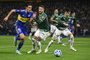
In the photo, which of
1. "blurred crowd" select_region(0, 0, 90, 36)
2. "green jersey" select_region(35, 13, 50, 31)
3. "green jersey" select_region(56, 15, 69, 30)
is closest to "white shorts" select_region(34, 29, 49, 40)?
"green jersey" select_region(35, 13, 50, 31)

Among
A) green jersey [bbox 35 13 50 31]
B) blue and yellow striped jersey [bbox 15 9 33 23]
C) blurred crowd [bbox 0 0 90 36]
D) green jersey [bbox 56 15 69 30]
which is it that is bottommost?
blurred crowd [bbox 0 0 90 36]

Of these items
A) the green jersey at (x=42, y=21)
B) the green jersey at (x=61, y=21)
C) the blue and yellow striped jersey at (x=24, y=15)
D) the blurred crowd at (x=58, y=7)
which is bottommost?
the blurred crowd at (x=58, y=7)

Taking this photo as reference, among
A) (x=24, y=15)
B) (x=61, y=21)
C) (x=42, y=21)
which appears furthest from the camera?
(x=61, y=21)

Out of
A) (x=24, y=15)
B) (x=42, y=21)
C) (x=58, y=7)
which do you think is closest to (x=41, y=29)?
(x=42, y=21)

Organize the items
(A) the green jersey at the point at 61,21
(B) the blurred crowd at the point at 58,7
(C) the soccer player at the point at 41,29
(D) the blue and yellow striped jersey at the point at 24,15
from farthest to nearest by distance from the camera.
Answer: (B) the blurred crowd at the point at 58,7
(A) the green jersey at the point at 61,21
(C) the soccer player at the point at 41,29
(D) the blue and yellow striped jersey at the point at 24,15

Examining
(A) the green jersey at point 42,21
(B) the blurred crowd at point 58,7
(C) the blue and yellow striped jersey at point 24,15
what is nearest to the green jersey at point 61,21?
(A) the green jersey at point 42,21

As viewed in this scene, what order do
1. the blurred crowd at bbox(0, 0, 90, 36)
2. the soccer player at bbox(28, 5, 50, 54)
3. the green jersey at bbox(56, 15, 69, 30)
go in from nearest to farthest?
the soccer player at bbox(28, 5, 50, 54)
the green jersey at bbox(56, 15, 69, 30)
the blurred crowd at bbox(0, 0, 90, 36)

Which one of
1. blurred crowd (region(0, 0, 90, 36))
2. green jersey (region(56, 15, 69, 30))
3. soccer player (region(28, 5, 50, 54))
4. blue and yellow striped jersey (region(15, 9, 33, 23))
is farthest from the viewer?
blurred crowd (region(0, 0, 90, 36))

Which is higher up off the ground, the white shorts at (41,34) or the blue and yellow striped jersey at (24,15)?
the blue and yellow striped jersey at (24,15)

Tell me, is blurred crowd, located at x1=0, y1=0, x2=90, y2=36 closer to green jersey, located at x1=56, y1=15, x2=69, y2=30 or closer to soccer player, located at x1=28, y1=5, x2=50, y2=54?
green jersey, located at x1=56, y1=15, x2=69, y2=30

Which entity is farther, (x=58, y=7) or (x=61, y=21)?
(x=58, y=7)

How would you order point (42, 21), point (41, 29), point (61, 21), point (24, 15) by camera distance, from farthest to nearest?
1. point (61, 21)
2. point (41, 29)
3. point (42, 21)
4. point (24, 15)

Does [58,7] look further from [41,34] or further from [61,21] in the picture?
[41,34]

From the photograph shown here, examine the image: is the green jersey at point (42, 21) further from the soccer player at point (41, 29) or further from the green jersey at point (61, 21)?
the green jersey at point (61, 21)
